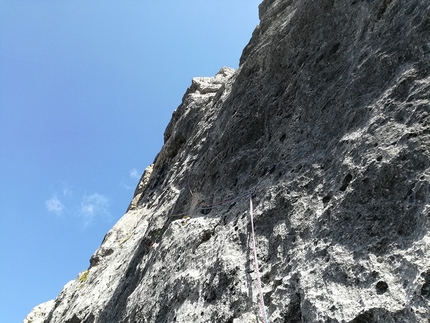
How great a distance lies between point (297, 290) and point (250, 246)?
1.69 m

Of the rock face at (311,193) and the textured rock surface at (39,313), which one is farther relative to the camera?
the textured rock surface at (39,313)

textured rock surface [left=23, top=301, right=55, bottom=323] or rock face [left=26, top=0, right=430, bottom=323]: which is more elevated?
textured rock surface [left=23, top=301, right=55, bottom=323]

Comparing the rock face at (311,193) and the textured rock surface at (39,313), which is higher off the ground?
the textured rock surface at (39,313)

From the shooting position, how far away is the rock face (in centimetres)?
436

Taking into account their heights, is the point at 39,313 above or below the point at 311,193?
above

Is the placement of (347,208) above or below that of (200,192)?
below

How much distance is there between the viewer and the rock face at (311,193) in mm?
4359

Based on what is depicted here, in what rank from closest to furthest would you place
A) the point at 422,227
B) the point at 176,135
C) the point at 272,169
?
the point at 422,227 < the point at 272,169 < the point at 176,135

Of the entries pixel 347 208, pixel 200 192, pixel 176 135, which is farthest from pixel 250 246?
pixel 176 135

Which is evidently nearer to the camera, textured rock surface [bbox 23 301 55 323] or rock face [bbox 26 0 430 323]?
rock face [bbox 26 0 430 323]

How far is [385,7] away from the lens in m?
7.32

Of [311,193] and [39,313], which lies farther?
[39,313]

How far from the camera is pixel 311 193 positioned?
241 inches

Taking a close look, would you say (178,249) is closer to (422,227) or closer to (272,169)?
(272,169)
